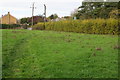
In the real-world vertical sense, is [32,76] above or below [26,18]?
below

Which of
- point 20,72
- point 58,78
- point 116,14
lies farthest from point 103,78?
point 116,14

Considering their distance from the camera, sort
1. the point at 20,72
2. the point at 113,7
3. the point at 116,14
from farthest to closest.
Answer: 1. the point at 113,7
2. the point at 116,14
3. the point at 20,72

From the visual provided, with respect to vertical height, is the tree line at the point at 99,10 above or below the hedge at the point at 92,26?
above

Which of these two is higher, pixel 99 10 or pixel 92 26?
pixel 99 10

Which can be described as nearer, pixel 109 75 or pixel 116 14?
pixel 109 75

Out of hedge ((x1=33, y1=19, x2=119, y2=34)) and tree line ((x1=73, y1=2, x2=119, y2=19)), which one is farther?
tree line ((x1=73, y1=2, x2=119, y2=19))

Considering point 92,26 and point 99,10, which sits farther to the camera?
point 99,10

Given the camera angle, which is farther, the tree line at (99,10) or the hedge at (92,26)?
the tree line at (99,10)

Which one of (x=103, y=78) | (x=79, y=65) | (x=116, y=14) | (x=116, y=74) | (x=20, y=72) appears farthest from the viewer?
(x=116, y=14)

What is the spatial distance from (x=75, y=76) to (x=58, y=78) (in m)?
0.43

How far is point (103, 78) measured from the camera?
4.92 m

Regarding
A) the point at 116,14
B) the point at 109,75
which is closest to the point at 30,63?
the point at 109,75

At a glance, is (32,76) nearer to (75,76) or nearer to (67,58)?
(75,76)

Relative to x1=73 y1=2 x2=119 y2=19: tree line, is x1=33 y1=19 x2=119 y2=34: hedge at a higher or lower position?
lower
